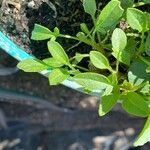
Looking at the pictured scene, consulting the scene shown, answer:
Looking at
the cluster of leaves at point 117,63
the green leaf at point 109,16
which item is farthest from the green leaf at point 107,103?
the green leaf at point 109,16

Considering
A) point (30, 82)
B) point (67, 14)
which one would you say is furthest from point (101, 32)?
point (30, 82)

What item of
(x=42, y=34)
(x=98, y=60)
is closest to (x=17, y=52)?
(x=42, y=34)

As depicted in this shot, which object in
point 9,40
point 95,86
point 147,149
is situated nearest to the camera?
point 95,86

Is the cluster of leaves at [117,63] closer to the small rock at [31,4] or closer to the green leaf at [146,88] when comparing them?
the green leaf at [146,88]

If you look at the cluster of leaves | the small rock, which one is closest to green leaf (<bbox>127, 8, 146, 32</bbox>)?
the cluster of leaves

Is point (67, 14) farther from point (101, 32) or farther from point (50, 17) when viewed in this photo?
point (101, 32)

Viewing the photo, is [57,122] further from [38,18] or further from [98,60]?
[98,60]
